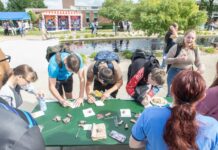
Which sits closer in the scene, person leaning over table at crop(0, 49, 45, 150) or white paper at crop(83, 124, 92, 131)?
person leaning over table at crop(0, 49, 45, 150)

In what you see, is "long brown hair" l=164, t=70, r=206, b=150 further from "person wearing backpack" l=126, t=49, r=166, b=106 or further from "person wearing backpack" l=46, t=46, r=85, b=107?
"person wearing backpack" l=46, t=46, r=85, b=107

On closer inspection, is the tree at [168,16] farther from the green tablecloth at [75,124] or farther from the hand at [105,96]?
the green tablecloth at [75,124]

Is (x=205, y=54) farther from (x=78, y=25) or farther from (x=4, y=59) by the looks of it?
(x=78, y=25)

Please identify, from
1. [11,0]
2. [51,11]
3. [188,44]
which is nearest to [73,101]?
[188,44]

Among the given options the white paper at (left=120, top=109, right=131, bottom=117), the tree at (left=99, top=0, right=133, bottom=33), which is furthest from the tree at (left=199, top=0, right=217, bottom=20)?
the white paper at (left=120, top=109, right=131, bottom=117)

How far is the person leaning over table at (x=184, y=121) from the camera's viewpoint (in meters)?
1.49

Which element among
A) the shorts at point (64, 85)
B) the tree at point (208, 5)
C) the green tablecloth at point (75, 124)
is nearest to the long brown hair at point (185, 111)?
the green tablecloth at point (75, 124)

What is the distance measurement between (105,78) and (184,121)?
1765 mm

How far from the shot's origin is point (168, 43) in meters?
6.25

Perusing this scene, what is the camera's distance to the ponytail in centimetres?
148

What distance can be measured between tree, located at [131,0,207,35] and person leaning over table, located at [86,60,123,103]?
774cm

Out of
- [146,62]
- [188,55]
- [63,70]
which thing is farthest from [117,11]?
[146,62]

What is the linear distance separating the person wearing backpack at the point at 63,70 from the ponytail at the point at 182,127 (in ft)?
5.98

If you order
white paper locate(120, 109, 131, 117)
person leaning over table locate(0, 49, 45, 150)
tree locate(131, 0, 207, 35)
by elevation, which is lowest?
white paper locate(120, 109, 131, 117)
